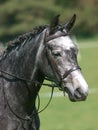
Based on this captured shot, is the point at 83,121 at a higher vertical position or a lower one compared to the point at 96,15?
lower

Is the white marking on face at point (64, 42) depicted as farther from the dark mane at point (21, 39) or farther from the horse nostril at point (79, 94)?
the horse nostril at point (79, 94)

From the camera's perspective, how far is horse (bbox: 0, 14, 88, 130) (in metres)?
6.47

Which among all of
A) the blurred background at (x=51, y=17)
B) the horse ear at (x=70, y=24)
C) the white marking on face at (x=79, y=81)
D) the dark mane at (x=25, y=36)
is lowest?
the white marking on face at (x=79, y=81)

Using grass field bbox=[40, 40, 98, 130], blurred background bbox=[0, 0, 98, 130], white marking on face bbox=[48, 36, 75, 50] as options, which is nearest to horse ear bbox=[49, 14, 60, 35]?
white marking on face bbox=[48, 36, 75, 50]

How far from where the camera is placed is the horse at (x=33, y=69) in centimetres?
647

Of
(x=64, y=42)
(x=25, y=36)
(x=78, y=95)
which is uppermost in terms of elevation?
(x=25, y=36)

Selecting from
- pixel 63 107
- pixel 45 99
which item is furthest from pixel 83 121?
pixel 45 99

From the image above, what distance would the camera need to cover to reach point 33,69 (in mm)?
6859

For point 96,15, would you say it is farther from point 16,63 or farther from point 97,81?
point 16,63

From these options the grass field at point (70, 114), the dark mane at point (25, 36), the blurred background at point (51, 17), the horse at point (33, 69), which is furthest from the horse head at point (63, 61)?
the blurred background at point (51, 17)

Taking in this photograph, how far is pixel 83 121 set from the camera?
1335cm

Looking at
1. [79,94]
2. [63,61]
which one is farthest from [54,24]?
[79,94]

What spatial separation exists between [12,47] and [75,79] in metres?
→ 1.12

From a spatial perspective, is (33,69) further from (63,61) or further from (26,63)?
(63,61)
